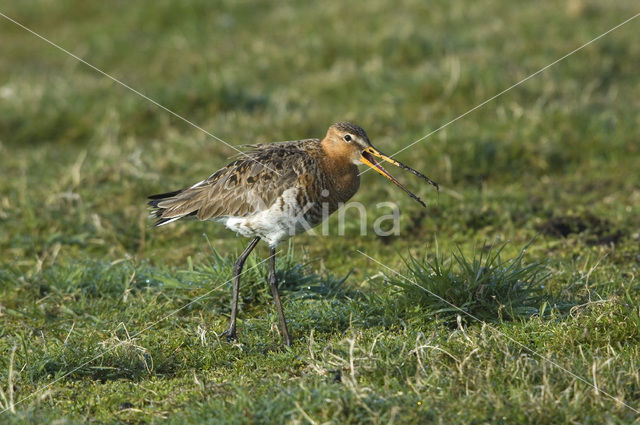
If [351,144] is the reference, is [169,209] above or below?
below

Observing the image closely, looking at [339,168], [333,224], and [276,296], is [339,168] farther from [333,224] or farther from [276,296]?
[333,224]

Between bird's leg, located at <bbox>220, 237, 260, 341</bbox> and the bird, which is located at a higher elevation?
the bird

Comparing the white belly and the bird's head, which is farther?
the bird's head

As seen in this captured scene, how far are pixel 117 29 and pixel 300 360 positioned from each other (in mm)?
10692

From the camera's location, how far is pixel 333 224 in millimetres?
7824

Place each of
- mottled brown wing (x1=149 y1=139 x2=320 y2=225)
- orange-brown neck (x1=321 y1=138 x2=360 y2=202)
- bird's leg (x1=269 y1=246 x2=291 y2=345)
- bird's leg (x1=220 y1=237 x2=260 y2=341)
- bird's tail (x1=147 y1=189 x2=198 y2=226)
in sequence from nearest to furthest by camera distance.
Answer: bird's leg (x1=269 y1=246 x2=291 y2=345) → bird's leg (x1=220 y1=237 x2=260 y2=341) → mottled brown wing (x1=149 y1=139 x2=320 y2=225) → orange-brown neck (x1=321 y1=138 x2=360 y2=202) → bird's tail (x1=147 y1=189 x2=198 y2=226)

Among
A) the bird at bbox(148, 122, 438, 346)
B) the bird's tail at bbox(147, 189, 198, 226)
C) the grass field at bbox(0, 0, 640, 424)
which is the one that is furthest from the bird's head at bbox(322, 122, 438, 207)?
the bird's tail at bbox(147, 189, 198, 226)

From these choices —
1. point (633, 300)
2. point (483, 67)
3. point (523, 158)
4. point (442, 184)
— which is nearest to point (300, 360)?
point (633, 300)

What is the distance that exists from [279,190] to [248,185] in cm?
30

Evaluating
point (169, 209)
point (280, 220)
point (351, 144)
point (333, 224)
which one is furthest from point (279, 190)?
point (333, 224)

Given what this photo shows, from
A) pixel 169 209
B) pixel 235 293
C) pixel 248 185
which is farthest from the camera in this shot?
pixel 169 209

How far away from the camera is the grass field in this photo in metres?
4.53

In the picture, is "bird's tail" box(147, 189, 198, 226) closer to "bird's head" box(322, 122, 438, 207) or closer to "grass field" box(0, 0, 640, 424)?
"grass field" box(0, 0, 640, 424)

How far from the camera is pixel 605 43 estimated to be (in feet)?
38.0
